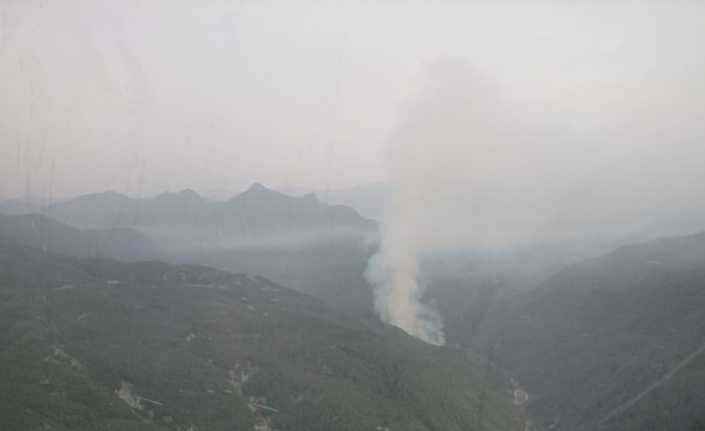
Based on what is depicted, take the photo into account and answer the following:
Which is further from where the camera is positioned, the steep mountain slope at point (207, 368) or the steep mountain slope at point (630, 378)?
the steep mountain slope at point (630, 378)

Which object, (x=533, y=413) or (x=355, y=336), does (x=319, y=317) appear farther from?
(x=533, y=413)

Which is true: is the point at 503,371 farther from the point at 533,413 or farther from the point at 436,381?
the point at 436,381

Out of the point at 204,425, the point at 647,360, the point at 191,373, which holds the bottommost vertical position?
the point at 204,425

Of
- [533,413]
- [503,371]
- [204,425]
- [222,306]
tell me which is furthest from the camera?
[503,371]

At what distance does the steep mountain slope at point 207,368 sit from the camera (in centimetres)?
11338

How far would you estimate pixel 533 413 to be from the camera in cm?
16175

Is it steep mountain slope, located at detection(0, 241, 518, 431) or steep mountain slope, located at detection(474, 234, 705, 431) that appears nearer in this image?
steep mountain slope, located at detection(0, 241, 518, 431)

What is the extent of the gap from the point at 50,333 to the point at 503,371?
12481cm

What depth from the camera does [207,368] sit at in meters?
138

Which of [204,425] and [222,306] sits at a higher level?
[222,306]

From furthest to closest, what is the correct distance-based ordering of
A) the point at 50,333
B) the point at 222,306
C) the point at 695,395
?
1. the point at 222,306
2. the point at 50,333
3. the point at 695,395

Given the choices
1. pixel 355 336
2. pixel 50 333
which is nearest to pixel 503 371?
pixel 355 336

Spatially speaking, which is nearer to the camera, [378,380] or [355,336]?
[378,380]

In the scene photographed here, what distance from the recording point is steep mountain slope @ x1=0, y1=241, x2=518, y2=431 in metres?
113
